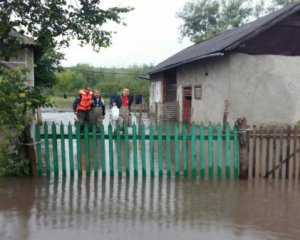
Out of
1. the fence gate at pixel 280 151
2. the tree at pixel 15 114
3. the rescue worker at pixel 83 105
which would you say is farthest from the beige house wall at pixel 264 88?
the tree at pixel 15 114

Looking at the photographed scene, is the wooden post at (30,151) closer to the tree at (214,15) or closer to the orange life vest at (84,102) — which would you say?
the orange life vest at (84,102)

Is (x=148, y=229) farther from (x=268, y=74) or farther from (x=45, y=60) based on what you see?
(x=45, y=60)

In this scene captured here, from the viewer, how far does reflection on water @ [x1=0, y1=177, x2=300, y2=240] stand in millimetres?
5023

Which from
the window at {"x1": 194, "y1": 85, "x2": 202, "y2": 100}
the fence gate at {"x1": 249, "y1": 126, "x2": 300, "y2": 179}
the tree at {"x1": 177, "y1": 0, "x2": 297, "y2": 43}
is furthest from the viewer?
the tree at {"x1": 177, "y1": 0, "x2": 297, "y2": 43}

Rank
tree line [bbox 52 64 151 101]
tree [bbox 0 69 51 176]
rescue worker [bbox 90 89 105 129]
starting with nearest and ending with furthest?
tree [bbox 0 69 51 176] < rescue worker [bbox 90 89 105 129] < tree line [bbox 52 64 151 101]

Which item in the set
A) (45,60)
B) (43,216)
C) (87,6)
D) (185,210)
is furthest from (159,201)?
(45,60)

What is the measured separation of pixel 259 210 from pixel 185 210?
41.7 inches

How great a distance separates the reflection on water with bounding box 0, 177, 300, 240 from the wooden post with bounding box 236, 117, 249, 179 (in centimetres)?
31

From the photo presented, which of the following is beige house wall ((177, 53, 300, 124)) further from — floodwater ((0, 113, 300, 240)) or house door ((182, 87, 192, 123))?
floodwater ((0, 113, 300, 240))

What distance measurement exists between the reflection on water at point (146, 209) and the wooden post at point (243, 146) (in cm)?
31

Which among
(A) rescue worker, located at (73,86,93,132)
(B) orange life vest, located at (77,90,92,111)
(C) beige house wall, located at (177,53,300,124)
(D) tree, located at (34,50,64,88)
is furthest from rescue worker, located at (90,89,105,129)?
(D) tree, located at (34,50,64,88)

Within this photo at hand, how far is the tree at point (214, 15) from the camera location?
43.3 m

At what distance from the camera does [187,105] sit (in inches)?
915

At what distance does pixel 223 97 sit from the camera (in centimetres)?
1741
